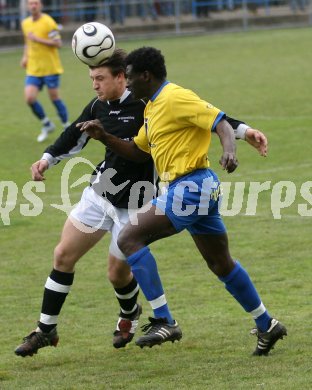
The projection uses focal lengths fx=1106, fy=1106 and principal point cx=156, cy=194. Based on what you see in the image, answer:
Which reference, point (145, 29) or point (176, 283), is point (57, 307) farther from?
point (145, 29)

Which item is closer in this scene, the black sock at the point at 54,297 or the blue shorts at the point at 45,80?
the black sock at the point at 54,297

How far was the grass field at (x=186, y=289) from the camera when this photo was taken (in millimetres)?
7234

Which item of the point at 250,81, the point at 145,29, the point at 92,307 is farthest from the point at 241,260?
the point at 145,29

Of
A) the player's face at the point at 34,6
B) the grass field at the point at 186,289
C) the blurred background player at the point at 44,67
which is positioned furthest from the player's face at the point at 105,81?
the player's face at the point at 34,6

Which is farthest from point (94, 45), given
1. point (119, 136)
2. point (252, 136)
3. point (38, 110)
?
point (38, 110)

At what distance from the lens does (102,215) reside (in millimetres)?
7996

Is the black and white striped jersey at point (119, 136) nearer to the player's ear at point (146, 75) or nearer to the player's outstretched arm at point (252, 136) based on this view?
the player's ear at point (146, 75)

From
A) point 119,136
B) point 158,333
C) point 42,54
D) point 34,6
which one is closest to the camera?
point 158,333

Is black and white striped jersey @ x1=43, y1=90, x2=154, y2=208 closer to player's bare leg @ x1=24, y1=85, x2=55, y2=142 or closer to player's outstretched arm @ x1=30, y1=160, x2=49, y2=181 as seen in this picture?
player's outstretched arm @ x1=30, y1=160, x2=49, y2=181

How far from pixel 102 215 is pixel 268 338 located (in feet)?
4.89

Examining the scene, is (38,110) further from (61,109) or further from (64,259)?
(64,259)

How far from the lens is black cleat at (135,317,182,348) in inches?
284

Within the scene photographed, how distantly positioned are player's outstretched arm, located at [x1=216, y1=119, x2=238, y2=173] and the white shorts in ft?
4.06

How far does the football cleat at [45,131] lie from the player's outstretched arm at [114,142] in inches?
Result: 457
